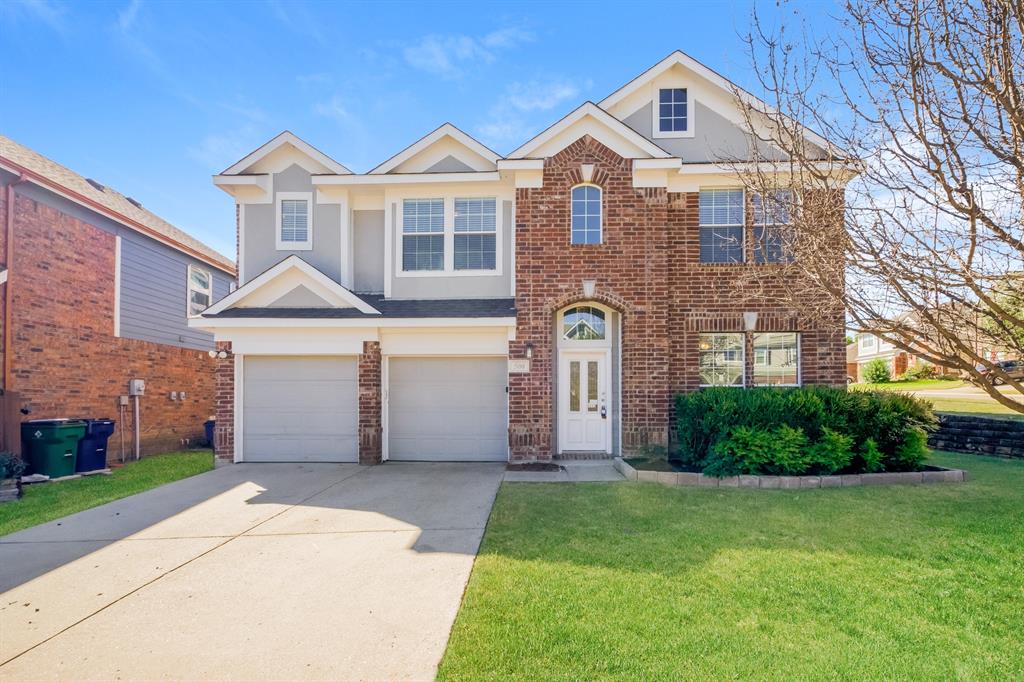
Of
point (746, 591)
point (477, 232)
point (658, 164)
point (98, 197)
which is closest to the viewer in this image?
Result: point (746, 591)

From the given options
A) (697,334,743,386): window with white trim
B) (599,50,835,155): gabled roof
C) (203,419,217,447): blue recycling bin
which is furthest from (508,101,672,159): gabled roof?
(203,419,217,447): blue recycling bin

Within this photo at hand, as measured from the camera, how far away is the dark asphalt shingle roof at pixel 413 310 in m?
10.0

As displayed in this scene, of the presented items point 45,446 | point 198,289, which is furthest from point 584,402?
point 198,289

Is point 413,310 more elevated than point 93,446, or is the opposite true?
point 413,310

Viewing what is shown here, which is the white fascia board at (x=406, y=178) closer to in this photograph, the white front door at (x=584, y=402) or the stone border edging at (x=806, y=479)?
the white front door at (x=584, y=402)

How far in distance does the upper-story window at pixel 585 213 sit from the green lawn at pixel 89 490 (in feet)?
29.7

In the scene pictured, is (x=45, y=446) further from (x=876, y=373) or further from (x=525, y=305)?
(x=876, y=373)

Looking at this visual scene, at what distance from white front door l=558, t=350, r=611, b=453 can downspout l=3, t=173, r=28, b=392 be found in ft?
35.1

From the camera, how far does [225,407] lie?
33.8 feet

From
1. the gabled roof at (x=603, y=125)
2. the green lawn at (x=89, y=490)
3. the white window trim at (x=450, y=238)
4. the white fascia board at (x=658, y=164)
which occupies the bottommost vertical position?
the green lawn at (x=89, y=490)

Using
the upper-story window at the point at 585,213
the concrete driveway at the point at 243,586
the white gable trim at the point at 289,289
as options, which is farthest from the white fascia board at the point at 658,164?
the concrete driveway at the point at 243,586

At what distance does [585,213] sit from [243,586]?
27.7ft

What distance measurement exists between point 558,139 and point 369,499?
7.58 m

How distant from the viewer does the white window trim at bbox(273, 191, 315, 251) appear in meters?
11.3
